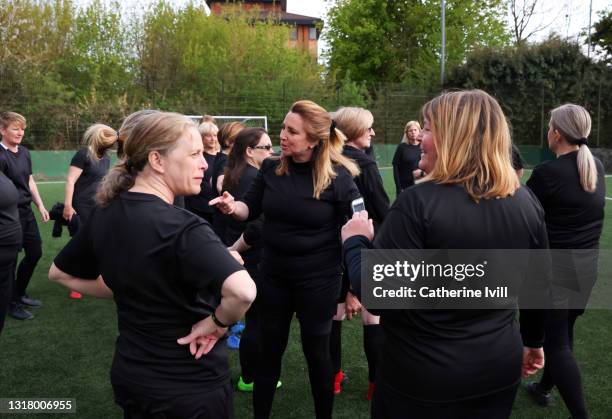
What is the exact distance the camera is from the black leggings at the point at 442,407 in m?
1.90

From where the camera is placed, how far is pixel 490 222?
1805 millimetres

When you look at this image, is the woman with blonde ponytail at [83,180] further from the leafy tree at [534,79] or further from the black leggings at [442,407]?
the leafy tree at [534,79]

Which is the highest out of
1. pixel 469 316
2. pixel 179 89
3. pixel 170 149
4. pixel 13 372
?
pixel 179 89

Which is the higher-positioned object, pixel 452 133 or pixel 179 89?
pixel 179 89

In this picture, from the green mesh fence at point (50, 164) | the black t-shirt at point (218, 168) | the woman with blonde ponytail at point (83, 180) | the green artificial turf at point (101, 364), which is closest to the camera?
the green artificial turf at point (101, 364)

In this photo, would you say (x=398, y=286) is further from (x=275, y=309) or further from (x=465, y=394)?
(x=275, y=309)

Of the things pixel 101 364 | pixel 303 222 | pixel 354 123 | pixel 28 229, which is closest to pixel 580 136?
pixel 354 123

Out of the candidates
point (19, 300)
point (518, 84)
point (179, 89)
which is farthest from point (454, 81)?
point (19, 300)

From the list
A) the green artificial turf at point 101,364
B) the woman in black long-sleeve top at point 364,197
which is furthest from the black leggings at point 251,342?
the woman in black long-sleeve top at point 364,197

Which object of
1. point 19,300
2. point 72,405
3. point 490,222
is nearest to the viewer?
point 490,222

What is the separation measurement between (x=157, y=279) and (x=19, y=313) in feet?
14.8

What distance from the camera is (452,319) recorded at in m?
1.86

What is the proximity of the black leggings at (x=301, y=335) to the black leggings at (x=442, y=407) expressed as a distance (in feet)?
3.92

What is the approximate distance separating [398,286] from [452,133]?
552 millimetres
